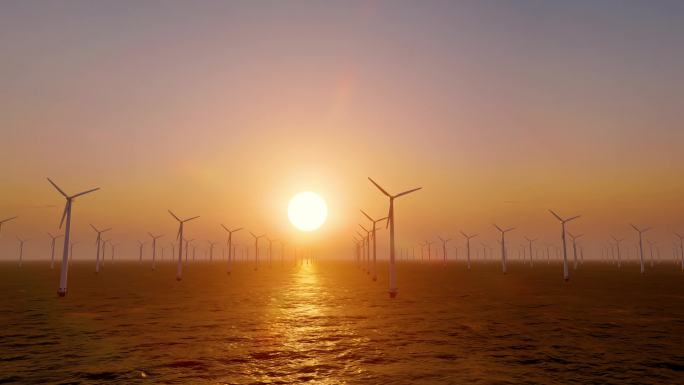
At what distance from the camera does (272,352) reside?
103 ft

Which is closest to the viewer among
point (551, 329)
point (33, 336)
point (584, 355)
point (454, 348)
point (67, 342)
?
point (584, 355)

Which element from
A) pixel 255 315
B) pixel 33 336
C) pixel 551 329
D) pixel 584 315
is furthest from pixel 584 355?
pixel 33 336

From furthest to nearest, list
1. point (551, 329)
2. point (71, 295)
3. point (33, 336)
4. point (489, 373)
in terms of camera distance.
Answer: point (71, 295) < point (551, 329) < point (33, 336) < point (489, 373)

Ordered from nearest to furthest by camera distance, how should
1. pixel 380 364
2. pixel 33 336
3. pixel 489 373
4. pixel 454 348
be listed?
pixel 489 373
pixel 380 364
pixel 454 348
pixel 33 336

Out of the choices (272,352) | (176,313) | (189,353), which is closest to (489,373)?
(272,352)

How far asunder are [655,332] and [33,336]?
50.9 metres

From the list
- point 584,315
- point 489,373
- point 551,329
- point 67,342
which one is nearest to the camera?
point 489,373

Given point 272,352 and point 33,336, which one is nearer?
point 272,352

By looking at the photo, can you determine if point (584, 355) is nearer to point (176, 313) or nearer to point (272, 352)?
point (272, 352)

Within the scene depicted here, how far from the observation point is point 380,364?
27.4 m

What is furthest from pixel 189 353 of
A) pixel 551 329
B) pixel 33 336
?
pixel 551 329

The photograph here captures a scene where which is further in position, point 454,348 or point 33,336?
point 33,336

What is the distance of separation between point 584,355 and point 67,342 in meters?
36.3

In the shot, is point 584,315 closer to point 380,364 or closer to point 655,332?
point 655,332
